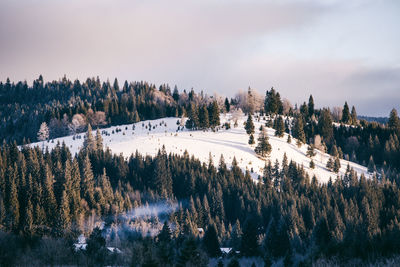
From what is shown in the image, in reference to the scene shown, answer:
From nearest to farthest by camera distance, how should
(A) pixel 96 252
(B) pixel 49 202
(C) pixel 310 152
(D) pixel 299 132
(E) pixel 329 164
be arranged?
1. (A) pixel 96 252
2. (B) pixel 49 202
3. (E) pixel 329 164
4. (C) pixel 310 152
5. (D) pixel 299 132

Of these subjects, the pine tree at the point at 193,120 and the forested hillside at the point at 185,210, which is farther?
the pine tree at the point at 193,120

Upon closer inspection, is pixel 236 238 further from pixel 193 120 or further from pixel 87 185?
pixel 193 120

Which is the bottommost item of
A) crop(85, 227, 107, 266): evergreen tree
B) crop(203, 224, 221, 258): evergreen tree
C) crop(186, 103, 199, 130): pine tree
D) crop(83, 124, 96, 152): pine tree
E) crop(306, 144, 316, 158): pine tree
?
crop(203, 224, 221, 258): evergreen tree

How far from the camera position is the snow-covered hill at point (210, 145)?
122875mm

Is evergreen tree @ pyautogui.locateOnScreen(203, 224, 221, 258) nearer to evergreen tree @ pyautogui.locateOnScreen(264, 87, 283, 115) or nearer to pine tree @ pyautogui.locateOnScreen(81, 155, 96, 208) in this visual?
pine tree @ pyautogui.locateOnScreen(81, 155, 96, 208)

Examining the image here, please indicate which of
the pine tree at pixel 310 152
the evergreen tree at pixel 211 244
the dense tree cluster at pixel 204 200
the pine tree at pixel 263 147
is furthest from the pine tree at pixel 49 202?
the pine tree at pixel 310 152

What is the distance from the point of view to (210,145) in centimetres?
12775

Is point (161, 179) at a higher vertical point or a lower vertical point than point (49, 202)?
higher

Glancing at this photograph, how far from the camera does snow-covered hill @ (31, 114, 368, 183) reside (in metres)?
123

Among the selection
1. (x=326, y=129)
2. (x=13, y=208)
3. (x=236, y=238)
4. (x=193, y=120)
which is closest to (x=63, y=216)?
(x=13, y=208)

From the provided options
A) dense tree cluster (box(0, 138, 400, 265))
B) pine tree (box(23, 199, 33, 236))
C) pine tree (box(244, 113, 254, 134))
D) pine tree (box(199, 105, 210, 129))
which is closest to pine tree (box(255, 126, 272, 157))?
dense tree cluster (box(0, 138, 400, 265))

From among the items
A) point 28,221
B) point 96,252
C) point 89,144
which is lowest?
point 96,252

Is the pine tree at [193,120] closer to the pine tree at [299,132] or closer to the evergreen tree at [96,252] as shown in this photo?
the pine tree at [299,132]

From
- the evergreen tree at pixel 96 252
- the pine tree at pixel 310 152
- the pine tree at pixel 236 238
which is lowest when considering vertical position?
the pine tree at pixel 236 238
